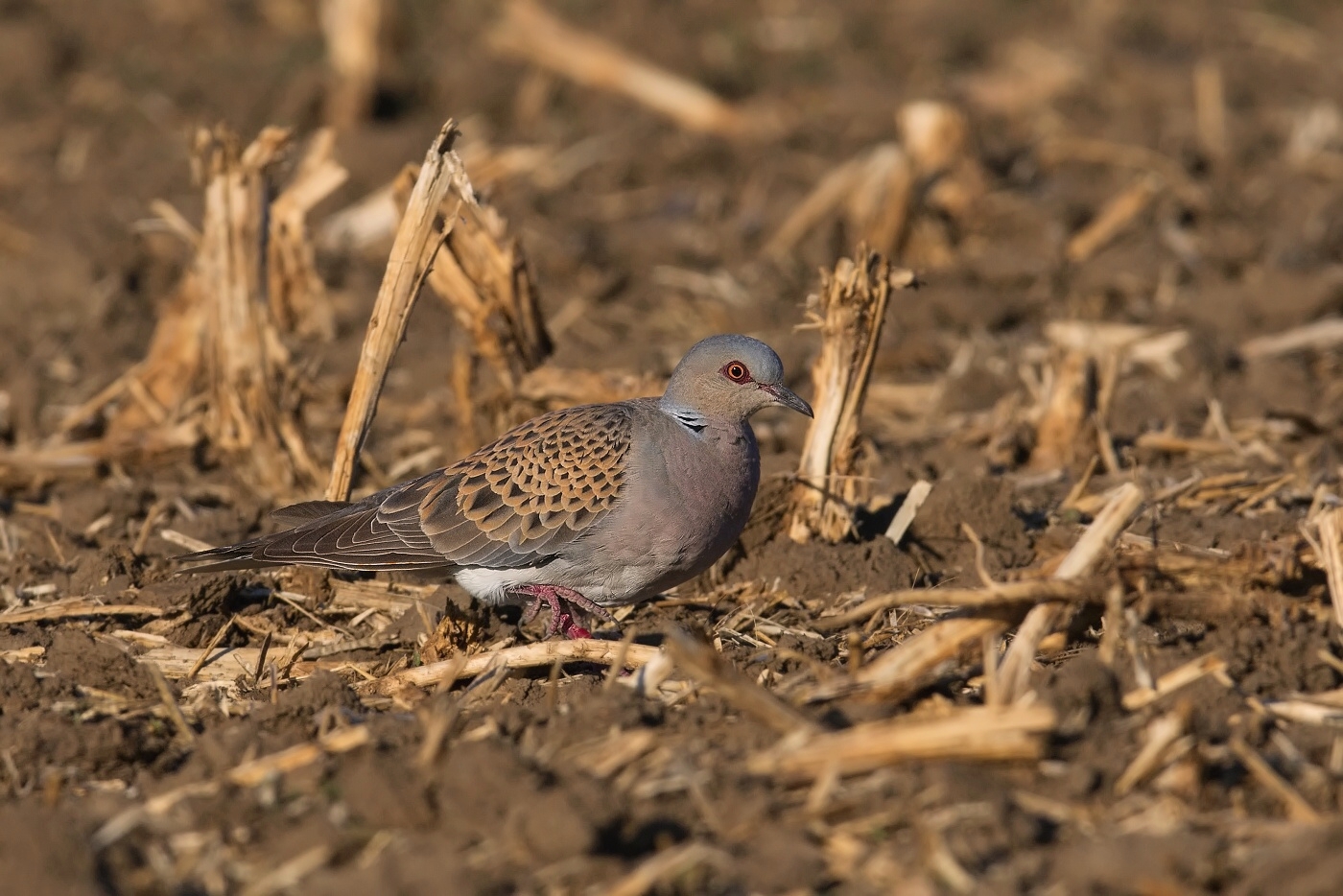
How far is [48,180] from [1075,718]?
979 centimetres

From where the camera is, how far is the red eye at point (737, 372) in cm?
594

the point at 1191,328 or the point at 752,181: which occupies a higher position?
the point at 752,181

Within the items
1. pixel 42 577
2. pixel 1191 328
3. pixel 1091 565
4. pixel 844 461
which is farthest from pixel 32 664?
pixel 1191 328

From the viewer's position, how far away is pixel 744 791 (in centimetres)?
399

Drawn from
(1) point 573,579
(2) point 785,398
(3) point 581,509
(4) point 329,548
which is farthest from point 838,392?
(4) point 329,548

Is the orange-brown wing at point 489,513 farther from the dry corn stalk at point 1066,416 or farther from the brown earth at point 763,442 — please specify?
the dry corn stalk at point 1066,416

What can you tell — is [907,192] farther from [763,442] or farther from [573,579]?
[573,579]

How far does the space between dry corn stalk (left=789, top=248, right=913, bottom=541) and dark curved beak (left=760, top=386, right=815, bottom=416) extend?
359 mm

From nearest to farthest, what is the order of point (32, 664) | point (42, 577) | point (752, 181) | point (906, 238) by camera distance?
point (32, 664) < point (42, 577) < point (906, 238) < point (752, 181)

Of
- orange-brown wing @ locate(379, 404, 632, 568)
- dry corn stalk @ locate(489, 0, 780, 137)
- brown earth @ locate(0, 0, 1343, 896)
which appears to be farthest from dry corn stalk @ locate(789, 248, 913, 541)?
dry corn stalk @ locate(489, 0, 780, 137)

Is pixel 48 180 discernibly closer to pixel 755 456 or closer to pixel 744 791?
pixel 755 456

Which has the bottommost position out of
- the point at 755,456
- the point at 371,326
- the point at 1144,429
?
the point at 1144,429

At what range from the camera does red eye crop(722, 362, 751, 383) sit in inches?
234

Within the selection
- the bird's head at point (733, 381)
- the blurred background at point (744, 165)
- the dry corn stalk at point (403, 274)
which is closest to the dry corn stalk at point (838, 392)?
the bird's head at point (733, 381)
